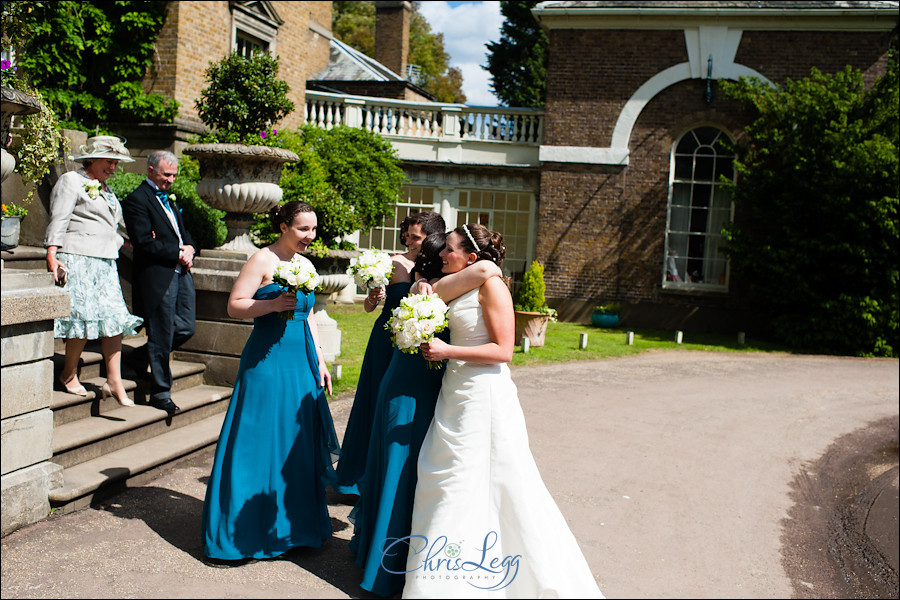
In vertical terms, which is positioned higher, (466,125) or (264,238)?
(466,125)

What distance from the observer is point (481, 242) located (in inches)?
161

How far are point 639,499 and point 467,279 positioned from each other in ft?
9.10

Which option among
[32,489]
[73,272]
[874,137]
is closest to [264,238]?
[73,272]

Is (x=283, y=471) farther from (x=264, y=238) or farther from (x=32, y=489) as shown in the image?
(x=264, y=238)

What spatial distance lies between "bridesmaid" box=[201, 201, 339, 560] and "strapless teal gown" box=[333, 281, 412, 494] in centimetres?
64

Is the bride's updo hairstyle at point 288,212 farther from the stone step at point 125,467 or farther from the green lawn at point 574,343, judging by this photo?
the green lawn at point 574,343

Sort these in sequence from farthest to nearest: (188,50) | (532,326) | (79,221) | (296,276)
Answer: (188,50)
(532,326)
(79,221)
(296,276)

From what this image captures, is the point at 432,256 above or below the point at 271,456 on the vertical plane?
above

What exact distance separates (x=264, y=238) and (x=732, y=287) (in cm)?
1016

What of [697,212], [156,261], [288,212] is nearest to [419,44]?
[697,212]

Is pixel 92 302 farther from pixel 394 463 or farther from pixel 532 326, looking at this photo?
pixel 532 326

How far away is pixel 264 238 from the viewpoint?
12.9m

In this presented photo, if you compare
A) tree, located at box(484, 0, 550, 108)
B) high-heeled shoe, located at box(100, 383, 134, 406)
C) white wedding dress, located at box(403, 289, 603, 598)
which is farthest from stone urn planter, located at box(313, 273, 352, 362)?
tree, located at box(484, 0, 550, 108)

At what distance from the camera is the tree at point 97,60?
14.2m
